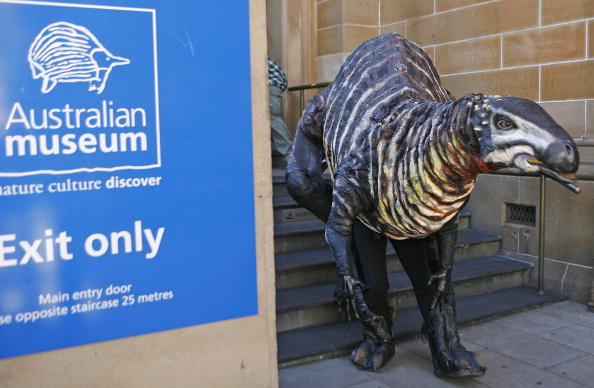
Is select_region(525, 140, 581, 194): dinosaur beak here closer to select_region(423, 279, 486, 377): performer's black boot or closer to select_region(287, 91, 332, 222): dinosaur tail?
select_region(423, 279, 486, 377): performer's black boot

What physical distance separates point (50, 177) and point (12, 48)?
488 millimetres

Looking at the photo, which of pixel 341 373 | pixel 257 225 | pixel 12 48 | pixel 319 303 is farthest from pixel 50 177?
pixel 319 303

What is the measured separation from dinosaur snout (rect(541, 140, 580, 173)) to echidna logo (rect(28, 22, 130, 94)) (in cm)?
181

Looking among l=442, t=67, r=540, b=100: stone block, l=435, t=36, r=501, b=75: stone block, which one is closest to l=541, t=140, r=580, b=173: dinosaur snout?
l=442, t=67, r=540, b=100: stone block

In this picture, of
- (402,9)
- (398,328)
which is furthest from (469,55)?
(398,328)

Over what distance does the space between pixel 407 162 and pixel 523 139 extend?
70cm

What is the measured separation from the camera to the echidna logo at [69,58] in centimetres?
237

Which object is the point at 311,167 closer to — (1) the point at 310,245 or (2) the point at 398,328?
(1) the point at 310,245

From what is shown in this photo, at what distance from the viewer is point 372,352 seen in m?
4.04

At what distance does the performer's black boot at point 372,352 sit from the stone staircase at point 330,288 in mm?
239

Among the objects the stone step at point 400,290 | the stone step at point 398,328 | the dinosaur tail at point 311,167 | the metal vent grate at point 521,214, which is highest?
the dinosaur tail at point 311,167

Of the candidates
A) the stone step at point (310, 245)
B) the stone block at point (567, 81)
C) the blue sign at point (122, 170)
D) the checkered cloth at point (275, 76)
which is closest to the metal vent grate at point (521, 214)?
the stone step at point (310, 245)

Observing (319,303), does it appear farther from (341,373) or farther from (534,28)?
(534,28)

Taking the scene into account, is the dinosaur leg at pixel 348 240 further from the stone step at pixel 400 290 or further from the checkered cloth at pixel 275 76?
the checkered cloth at pixel 275 76
